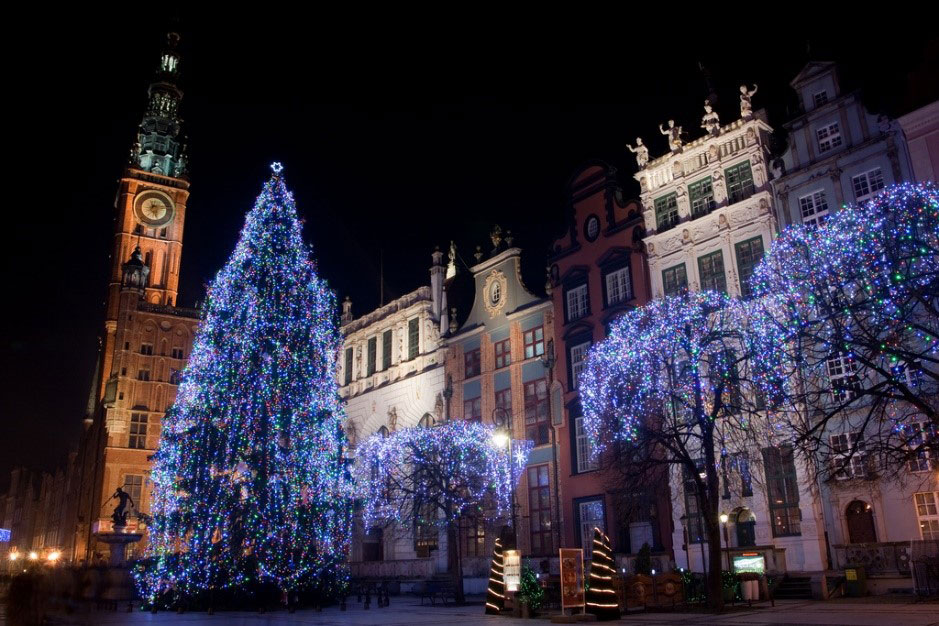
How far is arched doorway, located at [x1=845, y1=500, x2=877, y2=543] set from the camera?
91.6 ft

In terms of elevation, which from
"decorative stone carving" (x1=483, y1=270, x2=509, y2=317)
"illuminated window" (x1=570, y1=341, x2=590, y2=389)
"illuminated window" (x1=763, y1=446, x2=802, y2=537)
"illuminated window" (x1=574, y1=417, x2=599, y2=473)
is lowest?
"illuminated window" (x1=763, y1=446, x2=802, y2=537)

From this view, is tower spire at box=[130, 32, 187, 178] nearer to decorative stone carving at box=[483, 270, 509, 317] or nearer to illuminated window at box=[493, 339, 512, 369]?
decorative stone carving at box=[483, 270, 509, 317]

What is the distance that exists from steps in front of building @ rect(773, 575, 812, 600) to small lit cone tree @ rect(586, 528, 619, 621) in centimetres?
926

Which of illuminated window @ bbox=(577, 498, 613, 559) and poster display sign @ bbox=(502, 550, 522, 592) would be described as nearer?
poster display sign @ bbox=(502, 550, 522, 592)

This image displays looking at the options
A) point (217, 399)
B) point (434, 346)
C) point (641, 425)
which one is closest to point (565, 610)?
point (641, 425)

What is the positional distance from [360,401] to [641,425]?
31.7 m

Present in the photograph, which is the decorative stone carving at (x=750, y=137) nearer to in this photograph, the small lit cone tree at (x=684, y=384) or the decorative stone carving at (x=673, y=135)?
the decorative stone carving at (x=673, y=135)

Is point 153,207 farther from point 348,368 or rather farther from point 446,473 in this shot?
point 446,473

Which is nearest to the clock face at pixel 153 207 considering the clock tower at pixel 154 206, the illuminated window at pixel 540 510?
the clock tower at pixel 154 206

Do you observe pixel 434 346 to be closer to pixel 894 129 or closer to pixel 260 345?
pixel 260 345

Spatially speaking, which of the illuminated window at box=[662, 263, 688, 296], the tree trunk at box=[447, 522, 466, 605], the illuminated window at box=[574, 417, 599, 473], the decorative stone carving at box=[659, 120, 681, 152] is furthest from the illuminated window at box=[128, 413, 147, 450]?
the decorative stone carving at box=[659, 120, 681, 152]

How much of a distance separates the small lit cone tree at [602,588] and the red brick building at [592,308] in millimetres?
11350

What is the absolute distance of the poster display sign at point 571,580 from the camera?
70.3 ft

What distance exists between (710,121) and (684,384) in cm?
1586
